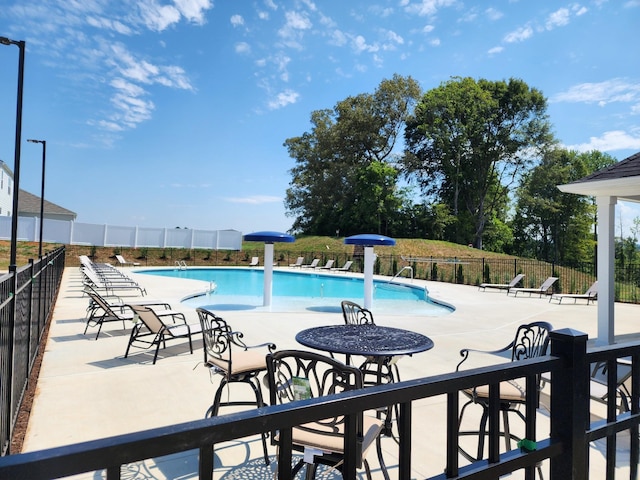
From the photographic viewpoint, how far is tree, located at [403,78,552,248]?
37344mm

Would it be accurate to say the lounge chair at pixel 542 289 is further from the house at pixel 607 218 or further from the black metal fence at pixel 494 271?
the house at pixel 607 218

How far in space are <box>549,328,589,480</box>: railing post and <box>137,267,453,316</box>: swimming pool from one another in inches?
364

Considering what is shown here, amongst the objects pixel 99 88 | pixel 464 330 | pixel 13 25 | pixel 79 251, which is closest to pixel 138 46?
pixel 99 88

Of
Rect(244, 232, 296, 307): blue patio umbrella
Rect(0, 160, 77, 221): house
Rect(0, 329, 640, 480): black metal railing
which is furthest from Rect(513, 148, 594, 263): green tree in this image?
Rect(0, 160, 77, 221): house

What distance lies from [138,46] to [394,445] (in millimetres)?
18423

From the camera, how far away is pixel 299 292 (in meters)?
16.9

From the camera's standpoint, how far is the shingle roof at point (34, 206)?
3423cm

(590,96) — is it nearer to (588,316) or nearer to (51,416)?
(588,316)

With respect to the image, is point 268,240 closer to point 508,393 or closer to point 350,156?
point 508,393

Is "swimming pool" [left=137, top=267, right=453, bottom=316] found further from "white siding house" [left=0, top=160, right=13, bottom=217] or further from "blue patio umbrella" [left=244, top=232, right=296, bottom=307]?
"white siding house" [left=0, top=160, right=13, bottom=217]

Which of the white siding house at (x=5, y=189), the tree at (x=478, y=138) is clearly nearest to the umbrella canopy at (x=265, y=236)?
the white siding house at (x=5, y=189)

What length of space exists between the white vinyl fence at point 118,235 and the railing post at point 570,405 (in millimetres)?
29334

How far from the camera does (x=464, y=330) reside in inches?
308

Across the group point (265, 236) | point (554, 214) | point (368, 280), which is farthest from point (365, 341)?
point (554, 214)
